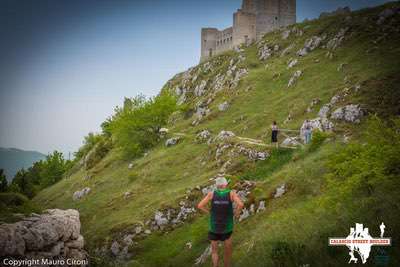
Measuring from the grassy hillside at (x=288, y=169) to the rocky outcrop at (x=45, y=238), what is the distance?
4.15 m

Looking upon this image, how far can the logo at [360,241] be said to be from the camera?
11.5m

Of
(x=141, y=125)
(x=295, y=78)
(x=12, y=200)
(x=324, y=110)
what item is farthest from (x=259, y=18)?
(x=12, y=200)

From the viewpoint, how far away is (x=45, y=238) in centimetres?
1678

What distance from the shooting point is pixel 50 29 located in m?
54.4

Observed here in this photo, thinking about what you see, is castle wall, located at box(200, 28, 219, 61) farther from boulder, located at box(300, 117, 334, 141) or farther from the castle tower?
boulder, located at box(300, 117, 334, 141)

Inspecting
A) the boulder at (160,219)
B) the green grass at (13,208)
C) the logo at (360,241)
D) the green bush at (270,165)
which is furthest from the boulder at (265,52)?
the logo at (360,241)

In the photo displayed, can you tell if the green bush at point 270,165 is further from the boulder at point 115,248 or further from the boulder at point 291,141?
the boulder at point 115,248

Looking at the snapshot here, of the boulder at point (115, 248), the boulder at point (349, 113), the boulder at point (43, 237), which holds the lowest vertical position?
the boulder at point (115, 248)

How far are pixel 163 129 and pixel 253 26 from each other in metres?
57.0

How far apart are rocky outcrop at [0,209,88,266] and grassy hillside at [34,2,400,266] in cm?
415

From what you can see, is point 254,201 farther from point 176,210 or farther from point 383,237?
point 383,237

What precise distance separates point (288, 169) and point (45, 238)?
17947mm

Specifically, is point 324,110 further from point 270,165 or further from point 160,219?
point 160,219

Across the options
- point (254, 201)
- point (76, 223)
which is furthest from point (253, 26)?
point (76, 223)
